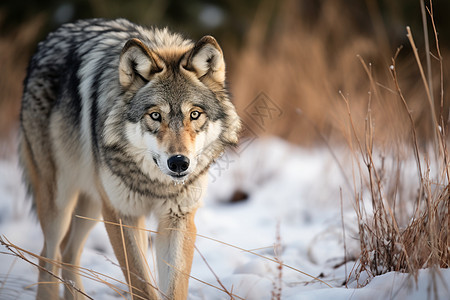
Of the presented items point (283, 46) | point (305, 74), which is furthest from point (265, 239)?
point (283, 46)

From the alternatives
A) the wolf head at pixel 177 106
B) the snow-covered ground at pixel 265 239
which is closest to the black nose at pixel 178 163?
the wolf head at pixel 177 106

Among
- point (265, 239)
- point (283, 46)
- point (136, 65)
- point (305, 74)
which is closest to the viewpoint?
point (136, 65)

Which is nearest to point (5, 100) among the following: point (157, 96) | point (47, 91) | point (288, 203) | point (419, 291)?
point (47, 91)

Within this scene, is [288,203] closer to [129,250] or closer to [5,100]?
[129,250]

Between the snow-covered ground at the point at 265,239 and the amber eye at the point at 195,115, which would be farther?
the amber eye at the point at 195,115

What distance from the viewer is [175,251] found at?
2.65m

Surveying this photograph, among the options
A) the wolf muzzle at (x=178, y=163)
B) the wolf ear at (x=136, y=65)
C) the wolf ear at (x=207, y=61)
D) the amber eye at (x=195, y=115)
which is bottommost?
the wolf muzzle at (x=178, y=163)

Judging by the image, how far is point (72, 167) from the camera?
10.9 ft

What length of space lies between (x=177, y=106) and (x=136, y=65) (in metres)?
0.38

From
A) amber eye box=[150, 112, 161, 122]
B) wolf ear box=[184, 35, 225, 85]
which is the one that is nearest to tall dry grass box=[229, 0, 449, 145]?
wolf ear box=[184, 35, 225, 85]

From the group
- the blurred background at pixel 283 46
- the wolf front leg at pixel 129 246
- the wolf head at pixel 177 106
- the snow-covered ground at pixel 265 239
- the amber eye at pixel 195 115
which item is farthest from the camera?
the blurred background at pixel 283 46

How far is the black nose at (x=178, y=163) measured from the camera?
90.5 inches

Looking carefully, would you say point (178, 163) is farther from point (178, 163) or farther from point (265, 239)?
point (265, 239)

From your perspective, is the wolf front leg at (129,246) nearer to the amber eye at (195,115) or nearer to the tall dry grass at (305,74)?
the amber eye at (195,115)
